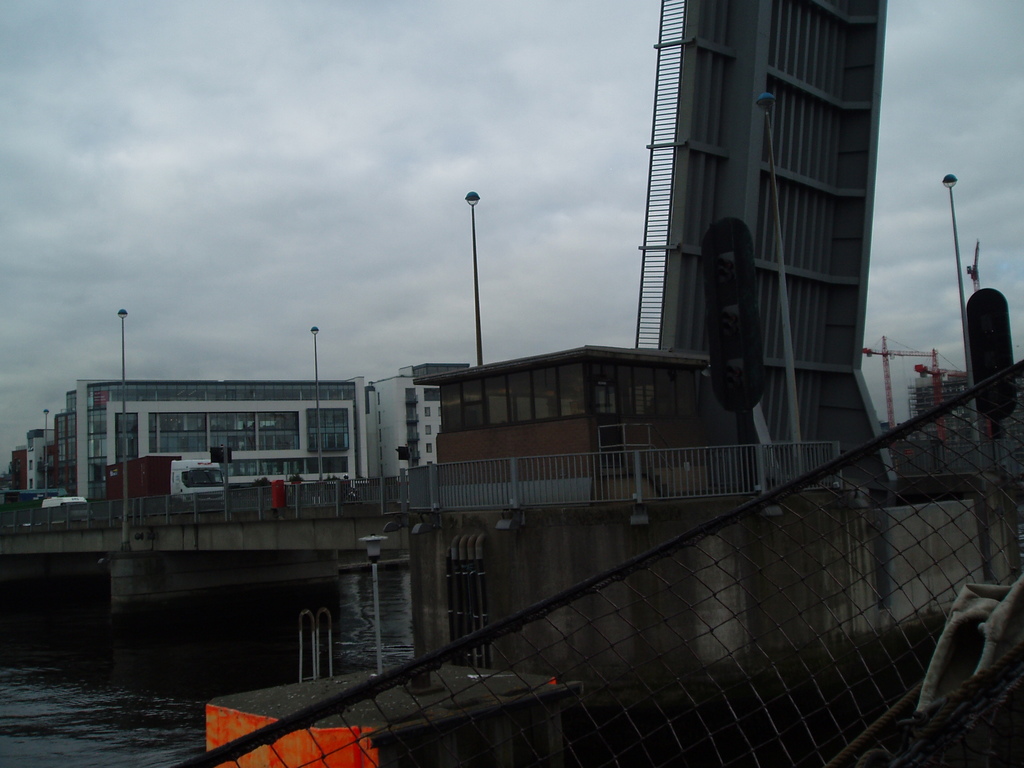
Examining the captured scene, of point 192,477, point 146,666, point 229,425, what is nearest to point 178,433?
point 229,425

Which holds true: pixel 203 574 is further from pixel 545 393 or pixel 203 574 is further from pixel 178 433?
pixel 178 433

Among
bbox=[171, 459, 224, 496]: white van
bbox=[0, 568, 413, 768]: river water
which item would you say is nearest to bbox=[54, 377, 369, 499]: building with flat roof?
bbox=[171, 459, 224, 496]: white van

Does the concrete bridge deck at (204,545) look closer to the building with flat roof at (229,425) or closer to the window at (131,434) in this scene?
the window at (131,434)

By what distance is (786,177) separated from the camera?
2547 cm

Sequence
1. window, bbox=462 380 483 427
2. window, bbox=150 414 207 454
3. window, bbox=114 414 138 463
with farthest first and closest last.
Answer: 1. window, bbox=150 414 207 454
2. window, bbox=114 414 138 463
3. window, bbox=462 380 483 427

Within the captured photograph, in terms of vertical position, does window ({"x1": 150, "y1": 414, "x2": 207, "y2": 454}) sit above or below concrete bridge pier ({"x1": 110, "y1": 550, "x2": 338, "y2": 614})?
above

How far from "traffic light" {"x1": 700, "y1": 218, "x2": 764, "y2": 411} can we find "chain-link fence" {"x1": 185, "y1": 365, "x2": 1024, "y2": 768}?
397cm

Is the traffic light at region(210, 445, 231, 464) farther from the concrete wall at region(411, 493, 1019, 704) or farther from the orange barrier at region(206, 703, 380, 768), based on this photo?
the orange barrier at region(206, 703, 380, 768)

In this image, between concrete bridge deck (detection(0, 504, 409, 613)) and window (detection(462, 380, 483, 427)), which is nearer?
window (detection(462, 380, 483, 427))

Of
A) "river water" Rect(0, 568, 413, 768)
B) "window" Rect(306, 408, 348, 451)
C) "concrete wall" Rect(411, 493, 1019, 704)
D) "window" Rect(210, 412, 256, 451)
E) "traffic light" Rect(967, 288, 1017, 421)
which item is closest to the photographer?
"concrete wall" Rect(411, 493, 1019, 704)

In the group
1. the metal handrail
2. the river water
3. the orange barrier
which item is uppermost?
the metal handrail

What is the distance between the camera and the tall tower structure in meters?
24.4

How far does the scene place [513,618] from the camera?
3760 mm

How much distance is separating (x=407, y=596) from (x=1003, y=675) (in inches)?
1560
